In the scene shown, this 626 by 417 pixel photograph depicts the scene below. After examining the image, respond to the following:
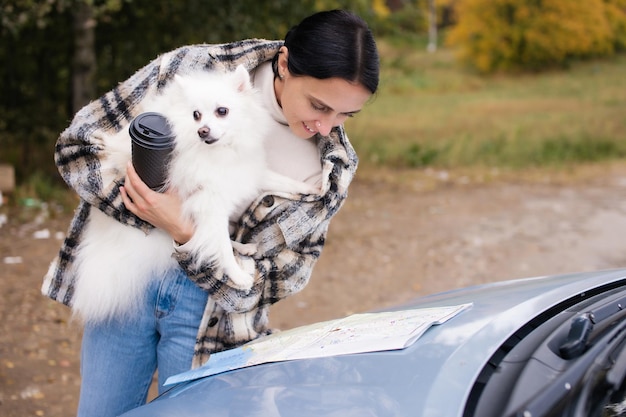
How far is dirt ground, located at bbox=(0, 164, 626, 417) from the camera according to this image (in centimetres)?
430

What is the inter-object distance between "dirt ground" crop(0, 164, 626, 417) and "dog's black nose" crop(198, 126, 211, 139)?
2.21 metres

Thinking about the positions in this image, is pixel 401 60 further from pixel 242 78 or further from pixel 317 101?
pixel 317 101

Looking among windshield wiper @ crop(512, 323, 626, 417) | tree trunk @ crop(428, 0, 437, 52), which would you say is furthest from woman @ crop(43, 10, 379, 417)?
tree trunk @ crop(428, 0, 437, 52)

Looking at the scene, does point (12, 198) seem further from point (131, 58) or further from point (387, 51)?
point (387, 51)

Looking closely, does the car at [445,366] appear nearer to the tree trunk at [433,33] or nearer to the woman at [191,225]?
the woman at [191,225]

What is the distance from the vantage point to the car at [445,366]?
1374mm

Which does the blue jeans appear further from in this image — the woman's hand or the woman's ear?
the woman's ear

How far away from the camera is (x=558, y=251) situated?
21.3 ft

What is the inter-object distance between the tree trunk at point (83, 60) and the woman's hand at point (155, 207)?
5.85 m

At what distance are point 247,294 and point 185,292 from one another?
19 cm

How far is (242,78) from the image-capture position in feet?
7.14

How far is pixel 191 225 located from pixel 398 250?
15.4 ft

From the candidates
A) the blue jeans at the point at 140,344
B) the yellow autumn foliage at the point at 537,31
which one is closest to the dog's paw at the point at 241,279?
the blue jeans at the point at 140,344

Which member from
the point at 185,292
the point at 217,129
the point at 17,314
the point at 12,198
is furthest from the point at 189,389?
the point at 12,198
